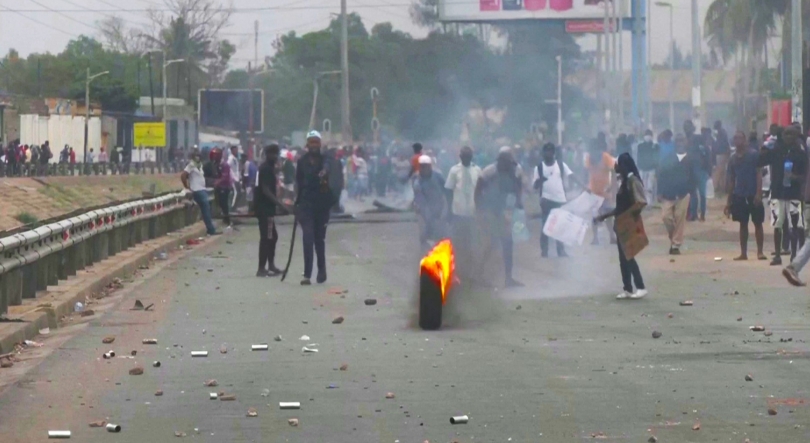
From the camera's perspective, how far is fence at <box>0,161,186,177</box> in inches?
2650

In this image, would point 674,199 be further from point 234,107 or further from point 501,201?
point 234,107

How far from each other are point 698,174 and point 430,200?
10360mm

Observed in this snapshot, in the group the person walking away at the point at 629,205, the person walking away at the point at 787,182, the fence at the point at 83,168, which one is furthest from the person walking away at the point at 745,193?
the fence at the point at 83,168

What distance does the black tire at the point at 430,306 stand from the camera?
13.5 meters

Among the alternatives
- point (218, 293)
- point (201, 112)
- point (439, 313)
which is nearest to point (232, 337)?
point (439, 313)

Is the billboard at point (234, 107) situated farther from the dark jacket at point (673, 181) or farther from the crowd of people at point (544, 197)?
the dark jacket at point (673, 181)

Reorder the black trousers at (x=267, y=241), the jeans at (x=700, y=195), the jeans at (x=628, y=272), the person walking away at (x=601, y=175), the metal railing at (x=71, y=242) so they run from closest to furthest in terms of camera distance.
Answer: the metal railing at (x=71, y=242), the jeans at (x=628, y=272), the black trousers at (x=267, y=241), the person walking away at (x=601, y=175), the jeans at (x=700, y=195)

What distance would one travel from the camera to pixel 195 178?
29062 millimetres

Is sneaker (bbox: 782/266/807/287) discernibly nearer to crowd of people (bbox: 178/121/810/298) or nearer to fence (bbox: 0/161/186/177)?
crowd of people (bbox: 178/121/810/298)

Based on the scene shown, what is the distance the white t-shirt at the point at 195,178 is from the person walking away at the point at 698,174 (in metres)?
8.86

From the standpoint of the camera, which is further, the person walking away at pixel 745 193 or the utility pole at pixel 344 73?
the utility pole at pixel 344 73

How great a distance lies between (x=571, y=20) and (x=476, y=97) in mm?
15143

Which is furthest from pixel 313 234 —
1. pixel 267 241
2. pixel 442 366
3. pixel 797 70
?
pixel 797 70

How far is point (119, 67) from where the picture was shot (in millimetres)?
126812
